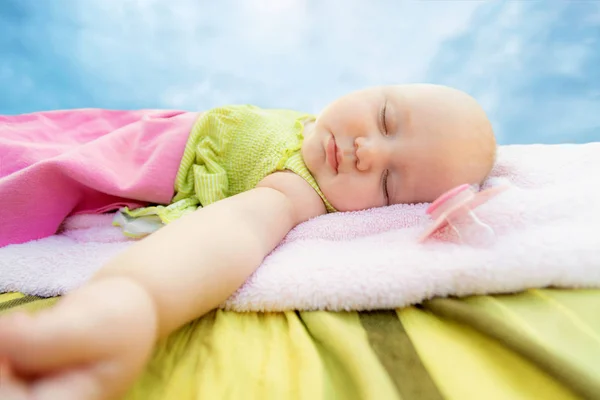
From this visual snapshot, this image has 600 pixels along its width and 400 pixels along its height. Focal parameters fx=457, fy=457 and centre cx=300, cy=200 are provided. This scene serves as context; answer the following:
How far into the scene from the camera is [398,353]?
0.47 meters

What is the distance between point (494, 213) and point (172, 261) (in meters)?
0.47

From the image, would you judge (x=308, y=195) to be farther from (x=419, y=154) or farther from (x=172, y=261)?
(x=172, y=261)

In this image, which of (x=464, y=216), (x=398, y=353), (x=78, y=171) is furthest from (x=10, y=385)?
(x=78, y=171)

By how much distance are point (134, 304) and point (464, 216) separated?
440 millimetres

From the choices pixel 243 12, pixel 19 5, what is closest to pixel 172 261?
pixel 243 12

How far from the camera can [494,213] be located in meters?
0.68

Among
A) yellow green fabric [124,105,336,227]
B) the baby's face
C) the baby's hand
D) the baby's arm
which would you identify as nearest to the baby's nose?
the baby's face

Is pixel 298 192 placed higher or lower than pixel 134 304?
lower

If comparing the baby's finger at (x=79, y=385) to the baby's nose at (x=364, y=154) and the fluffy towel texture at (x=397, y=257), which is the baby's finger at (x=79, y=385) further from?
the baby's nose at (x=364, y=154)

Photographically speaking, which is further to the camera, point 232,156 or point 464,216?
point 232,156

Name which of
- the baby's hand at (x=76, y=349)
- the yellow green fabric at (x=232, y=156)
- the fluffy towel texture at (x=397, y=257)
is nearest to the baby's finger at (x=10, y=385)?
the baby's hand at (x=76, y=349)

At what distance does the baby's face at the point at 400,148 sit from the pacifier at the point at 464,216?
0.94 ft

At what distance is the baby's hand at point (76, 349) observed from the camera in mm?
329

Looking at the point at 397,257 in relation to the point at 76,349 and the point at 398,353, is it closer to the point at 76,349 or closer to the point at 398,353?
the point at 398,353
